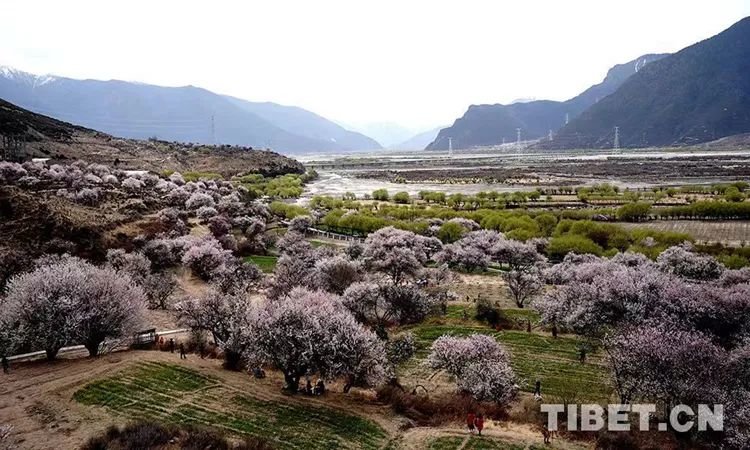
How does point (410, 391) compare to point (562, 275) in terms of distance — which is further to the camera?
point (562, 275)

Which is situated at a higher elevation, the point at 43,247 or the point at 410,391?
the point at 43,247

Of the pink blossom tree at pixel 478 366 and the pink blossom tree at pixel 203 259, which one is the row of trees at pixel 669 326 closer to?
the pink blossom tree at pixel 478 366

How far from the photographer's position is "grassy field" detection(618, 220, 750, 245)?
250 feet

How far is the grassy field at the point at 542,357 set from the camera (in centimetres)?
2952

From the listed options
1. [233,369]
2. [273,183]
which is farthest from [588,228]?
[273,183]

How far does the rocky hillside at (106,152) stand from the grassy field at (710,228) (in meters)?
114

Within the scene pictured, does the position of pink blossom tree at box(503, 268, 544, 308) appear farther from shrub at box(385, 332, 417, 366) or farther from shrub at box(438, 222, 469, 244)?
shrub at box(438, 222, 469, 244)

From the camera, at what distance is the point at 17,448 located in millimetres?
20719

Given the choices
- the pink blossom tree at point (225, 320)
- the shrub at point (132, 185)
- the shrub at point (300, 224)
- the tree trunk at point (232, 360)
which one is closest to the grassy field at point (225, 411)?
the tree trunk at point (232, 360)

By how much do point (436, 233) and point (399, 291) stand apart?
120ft

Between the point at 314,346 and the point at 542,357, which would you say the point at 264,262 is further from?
the point at 314,346

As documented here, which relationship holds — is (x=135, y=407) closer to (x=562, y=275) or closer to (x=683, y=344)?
(x=683, y=344)

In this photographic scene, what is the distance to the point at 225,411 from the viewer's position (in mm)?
25172

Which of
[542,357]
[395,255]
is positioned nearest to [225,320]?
[542,357]
